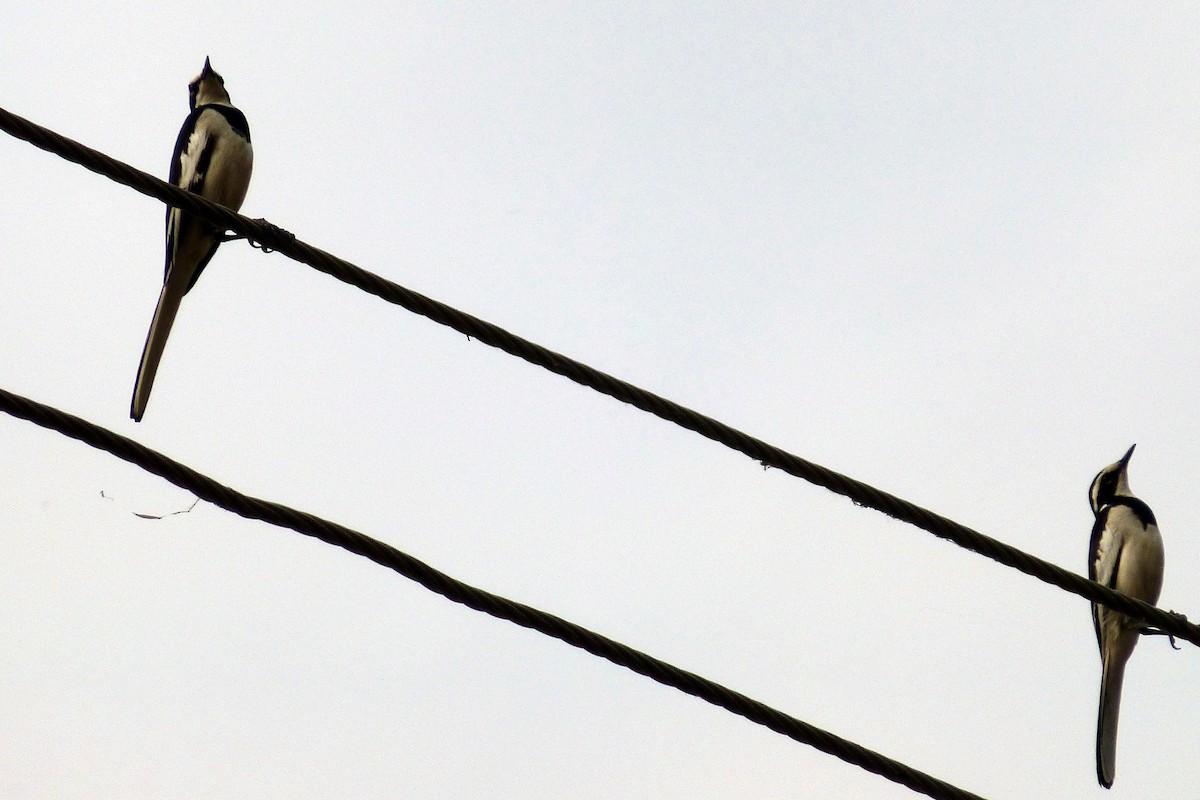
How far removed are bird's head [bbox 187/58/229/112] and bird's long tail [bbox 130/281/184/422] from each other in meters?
1.77

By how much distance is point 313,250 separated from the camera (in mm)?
2902

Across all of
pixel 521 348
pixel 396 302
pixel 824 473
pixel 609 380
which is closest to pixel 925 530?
pixel 824 473

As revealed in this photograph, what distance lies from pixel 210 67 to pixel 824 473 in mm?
5255

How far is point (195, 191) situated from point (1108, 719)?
4628 mm

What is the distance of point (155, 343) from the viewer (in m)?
5.13

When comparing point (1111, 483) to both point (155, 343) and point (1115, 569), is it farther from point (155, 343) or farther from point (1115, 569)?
point (155, 343)

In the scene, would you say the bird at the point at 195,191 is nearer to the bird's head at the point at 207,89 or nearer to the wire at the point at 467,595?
the bird's head at the point at 207,89

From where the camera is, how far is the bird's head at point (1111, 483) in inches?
290

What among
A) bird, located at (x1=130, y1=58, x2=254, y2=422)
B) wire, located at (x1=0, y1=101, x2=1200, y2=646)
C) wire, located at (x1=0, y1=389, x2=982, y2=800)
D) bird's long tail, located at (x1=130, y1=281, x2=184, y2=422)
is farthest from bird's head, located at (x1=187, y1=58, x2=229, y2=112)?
wire, located at (x1=0, y1=389, x2=982, y2=800)

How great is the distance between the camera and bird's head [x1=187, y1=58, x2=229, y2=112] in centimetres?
688

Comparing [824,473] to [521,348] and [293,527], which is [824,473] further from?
[293,527]

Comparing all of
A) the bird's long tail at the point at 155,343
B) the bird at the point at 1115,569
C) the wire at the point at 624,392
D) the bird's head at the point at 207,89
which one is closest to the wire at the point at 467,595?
the wire at the point at 624,392

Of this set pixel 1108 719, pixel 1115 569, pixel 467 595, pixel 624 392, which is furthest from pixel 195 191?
pixel 1115 569

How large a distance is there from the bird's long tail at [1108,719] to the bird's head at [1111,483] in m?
1.60
